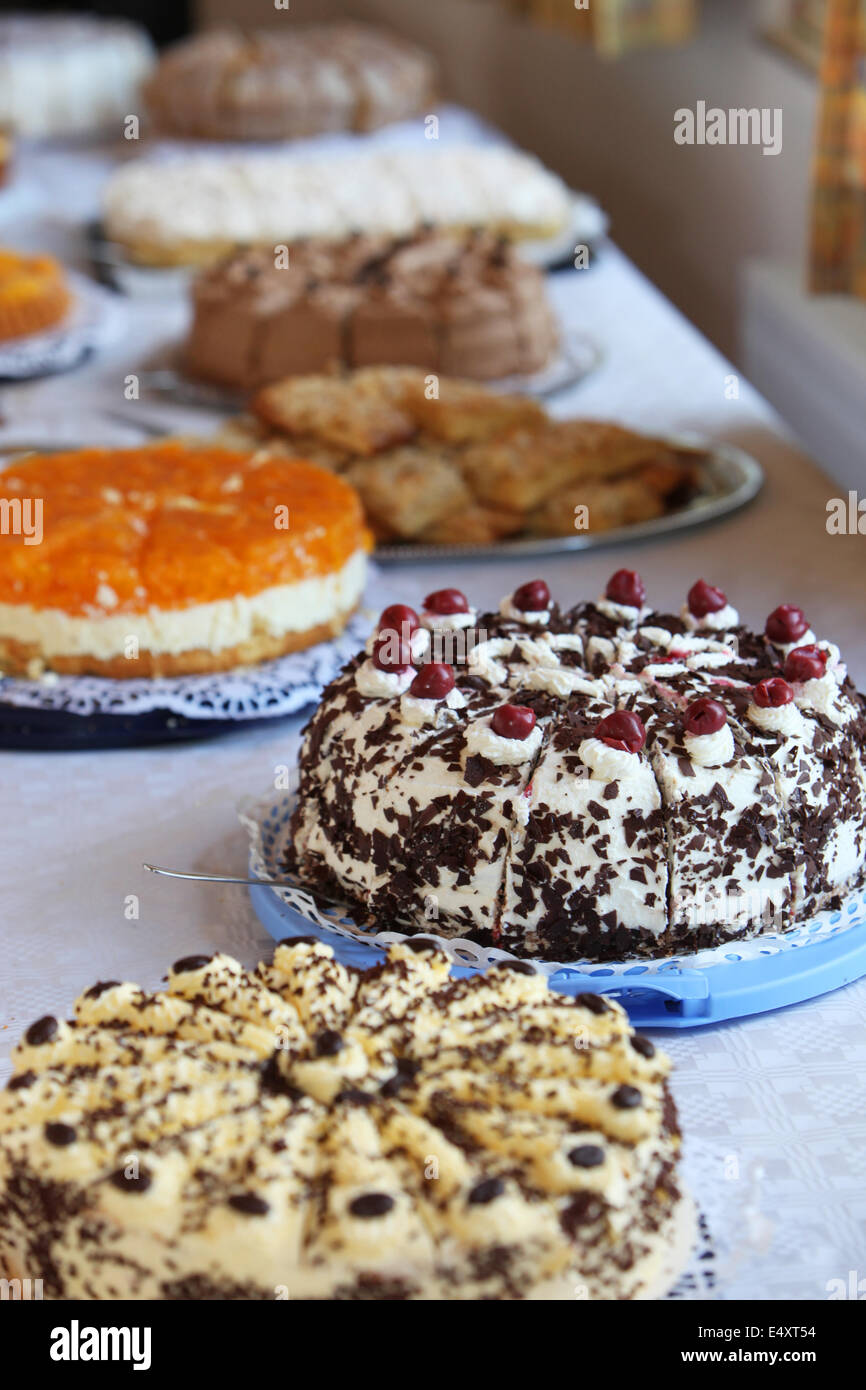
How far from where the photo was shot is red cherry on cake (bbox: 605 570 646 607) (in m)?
1.50

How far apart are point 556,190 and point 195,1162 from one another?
3104 mm

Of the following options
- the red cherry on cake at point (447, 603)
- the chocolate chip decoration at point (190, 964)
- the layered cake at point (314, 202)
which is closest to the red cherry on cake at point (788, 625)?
the red cherry on cake at point (447, 603)

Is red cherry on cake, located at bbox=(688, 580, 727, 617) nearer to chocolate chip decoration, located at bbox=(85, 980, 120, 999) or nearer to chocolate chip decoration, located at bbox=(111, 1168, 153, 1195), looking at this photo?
chocolate chip decoration, located at bbox=(85, 980, 120, 999)

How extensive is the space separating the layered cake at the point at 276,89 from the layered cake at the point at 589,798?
11.1 ft

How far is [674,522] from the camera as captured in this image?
229 centimetres

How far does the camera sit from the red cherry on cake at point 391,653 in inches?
53.5

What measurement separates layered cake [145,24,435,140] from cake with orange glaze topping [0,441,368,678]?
2.74 metres

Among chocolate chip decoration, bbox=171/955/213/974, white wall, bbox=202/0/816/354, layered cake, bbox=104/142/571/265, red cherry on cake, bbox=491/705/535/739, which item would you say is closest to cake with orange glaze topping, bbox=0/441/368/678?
red cherry on cake, bbox=491/705/535/739

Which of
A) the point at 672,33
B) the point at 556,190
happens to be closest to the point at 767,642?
the point at 556,190

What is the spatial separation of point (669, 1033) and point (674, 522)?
3.76 ft

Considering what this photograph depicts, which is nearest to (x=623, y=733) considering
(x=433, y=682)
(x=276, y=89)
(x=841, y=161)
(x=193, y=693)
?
(x=433, y=682)
